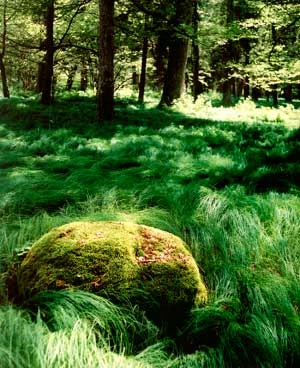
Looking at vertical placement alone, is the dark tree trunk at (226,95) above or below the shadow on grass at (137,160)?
above

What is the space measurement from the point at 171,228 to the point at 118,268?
3.37 ft

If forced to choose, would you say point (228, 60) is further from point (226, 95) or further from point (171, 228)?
point (171, 228)

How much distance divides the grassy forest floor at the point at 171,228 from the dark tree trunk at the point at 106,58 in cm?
228

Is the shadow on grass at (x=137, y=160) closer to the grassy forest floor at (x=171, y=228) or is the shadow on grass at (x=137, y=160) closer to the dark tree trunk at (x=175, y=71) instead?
the grassy forest floor at (x=171, y=228)

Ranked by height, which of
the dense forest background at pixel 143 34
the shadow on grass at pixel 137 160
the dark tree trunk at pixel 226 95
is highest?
the dense forest background at pixel 143 34

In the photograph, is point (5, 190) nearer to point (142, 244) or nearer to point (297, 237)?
point (142, 244)

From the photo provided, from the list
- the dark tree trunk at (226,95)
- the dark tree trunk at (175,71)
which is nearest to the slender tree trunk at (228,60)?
the dark tree trunk at (226,95)

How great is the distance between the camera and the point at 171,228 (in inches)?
154

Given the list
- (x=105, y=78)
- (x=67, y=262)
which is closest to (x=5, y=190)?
(x=67, y=262)

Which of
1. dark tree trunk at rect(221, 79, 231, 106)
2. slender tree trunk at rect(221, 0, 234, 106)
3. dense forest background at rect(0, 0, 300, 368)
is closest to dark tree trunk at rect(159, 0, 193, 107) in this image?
slender tree trunk at rect(221, 0, 234, 106)

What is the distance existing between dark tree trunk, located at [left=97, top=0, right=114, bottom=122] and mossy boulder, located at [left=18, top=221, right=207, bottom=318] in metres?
8.03

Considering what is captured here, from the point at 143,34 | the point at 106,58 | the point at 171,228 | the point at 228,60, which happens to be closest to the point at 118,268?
the point at 171,228

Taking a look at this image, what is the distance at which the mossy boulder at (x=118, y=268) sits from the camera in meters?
2.89

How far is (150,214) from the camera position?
4242 mm
